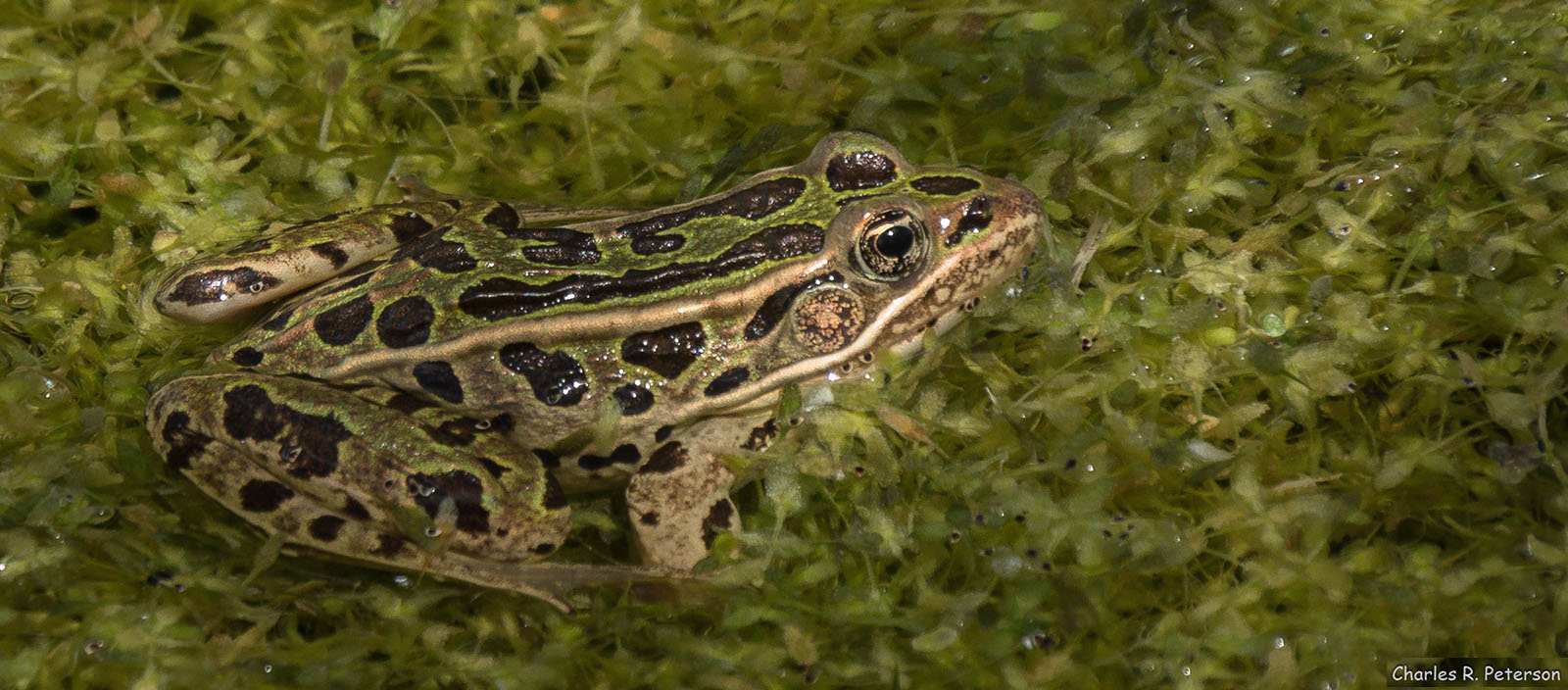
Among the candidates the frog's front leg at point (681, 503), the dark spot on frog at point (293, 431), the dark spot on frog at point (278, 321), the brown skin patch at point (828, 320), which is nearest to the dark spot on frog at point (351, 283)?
the dark spot on frog at point (278, 321)

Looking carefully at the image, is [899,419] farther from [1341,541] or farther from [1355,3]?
[1355,3]

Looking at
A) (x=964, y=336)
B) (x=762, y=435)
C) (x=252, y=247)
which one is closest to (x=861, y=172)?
(x=964, y=336)

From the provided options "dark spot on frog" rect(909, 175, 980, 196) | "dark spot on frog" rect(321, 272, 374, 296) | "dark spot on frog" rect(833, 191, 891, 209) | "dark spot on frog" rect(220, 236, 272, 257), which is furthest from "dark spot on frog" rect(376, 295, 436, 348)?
"dark spot on frog" rect(909, 175, 980, 196)

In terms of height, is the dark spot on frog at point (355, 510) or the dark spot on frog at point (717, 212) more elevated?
the dark spot on frog at point (717, 212)

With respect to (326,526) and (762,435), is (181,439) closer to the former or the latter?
(326,526)

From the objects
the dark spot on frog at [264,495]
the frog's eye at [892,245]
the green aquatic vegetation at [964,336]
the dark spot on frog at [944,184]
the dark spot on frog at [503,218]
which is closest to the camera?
the green aquatic vegetation at [964,336]

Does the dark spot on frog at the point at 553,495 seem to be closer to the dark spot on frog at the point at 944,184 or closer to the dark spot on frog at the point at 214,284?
the dark spot on frog at the point at 214,284
